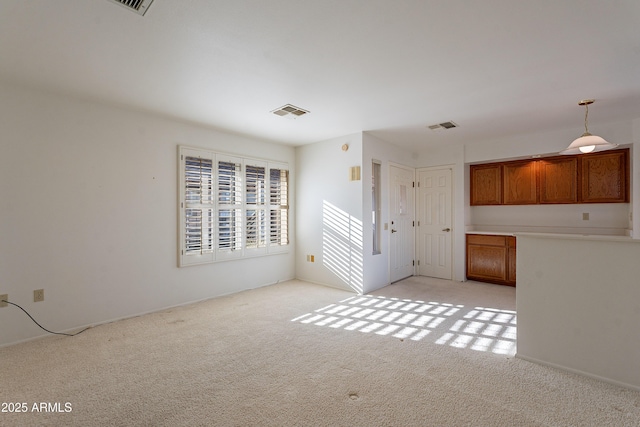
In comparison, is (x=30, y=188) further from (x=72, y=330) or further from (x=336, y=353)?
(x=336, y=353)

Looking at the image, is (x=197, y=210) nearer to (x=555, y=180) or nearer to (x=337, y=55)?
(x=337, y=55)

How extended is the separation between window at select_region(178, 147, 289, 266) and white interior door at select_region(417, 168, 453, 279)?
9.02 ft

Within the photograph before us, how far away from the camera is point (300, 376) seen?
2240mm

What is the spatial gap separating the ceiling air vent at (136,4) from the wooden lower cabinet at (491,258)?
5.54m

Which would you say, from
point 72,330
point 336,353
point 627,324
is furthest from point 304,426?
point 72,330

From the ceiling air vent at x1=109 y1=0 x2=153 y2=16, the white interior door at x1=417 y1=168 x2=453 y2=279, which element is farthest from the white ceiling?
the white interior door at x1=417 y1=168 x2=453 y2=279

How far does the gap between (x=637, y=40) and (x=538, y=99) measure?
1079 mm

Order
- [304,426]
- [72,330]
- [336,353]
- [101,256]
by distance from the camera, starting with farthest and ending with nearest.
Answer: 1. [101,256]
2. [72,330]
3. [336,353]
4. [304,426]

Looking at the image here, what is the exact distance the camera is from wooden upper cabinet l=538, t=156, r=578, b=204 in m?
4.62

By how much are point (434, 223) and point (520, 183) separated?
1.62 m

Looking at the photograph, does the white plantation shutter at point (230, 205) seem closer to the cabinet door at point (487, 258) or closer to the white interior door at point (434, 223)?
the white interior door at point (434, 223)

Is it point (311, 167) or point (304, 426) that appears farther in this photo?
point (311, 167)

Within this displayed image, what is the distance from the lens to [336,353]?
8.57ft

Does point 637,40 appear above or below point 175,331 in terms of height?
above
